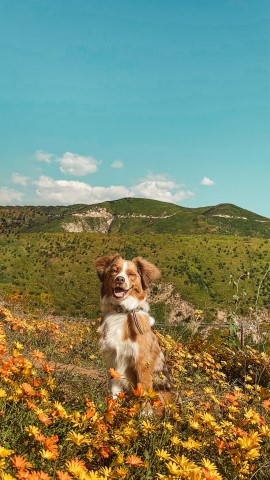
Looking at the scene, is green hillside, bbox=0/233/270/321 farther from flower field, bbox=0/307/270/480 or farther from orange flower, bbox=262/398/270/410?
flower field, bbox=0/307/270/480

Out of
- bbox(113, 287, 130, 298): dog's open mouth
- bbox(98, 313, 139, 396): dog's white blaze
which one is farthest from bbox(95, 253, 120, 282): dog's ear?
bbox(98, 313, 139, 396): dog's white blaze

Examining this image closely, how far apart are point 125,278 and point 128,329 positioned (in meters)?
0.62

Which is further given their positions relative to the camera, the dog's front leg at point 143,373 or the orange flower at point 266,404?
the dog's front leg at point 143,373

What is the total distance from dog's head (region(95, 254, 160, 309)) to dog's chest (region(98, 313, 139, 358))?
0.72 feet

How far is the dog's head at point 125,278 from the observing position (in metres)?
4.84

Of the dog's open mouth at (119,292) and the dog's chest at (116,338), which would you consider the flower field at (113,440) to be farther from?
the dog's open mouth at (119,292)

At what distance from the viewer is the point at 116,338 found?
15.3 ft

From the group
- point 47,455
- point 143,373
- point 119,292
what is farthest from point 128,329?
point 47,455

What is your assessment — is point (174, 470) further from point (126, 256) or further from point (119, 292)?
point (126, 256)

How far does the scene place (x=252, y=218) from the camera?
639ft

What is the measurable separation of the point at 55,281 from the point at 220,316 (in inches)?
1063

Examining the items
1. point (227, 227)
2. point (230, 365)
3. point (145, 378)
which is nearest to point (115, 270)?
point (145, 378)

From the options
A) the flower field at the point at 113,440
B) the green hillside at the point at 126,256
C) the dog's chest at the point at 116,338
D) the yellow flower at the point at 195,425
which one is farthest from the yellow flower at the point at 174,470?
the green hillside at the point at 126,256

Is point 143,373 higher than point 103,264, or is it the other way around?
point 103,264
